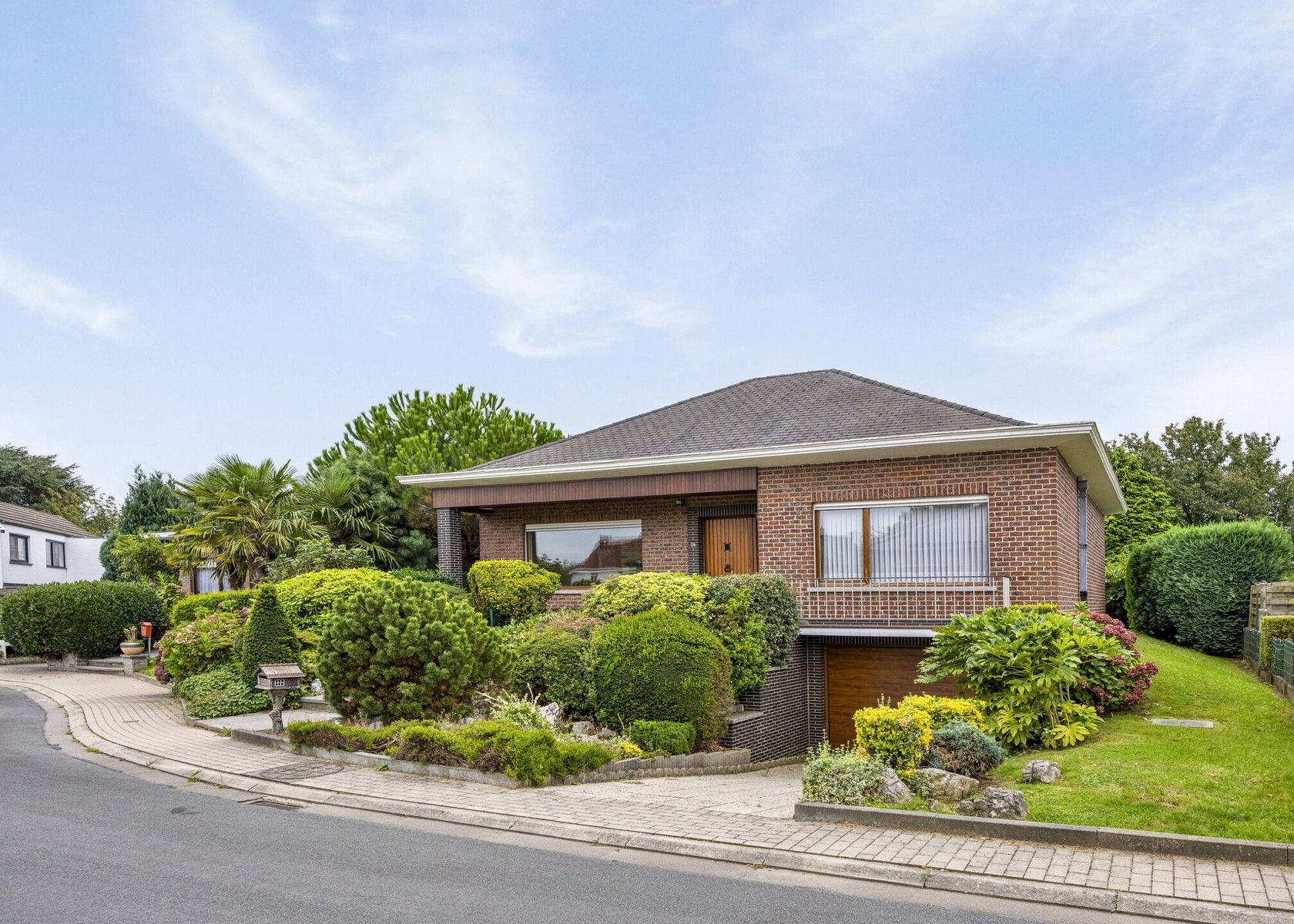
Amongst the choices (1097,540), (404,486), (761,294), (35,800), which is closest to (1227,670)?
(1097,540)

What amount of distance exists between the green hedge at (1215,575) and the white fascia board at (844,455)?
1.98 m

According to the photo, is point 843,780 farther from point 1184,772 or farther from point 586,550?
point 586,550

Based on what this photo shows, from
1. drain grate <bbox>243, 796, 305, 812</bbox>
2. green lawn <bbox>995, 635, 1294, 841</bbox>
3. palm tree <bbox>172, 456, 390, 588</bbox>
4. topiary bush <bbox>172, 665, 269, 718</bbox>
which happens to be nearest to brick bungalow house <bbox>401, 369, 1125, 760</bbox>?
green lawn <bbox>995, 635, 1294, 841</bbox>

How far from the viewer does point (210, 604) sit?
1983 centimetres

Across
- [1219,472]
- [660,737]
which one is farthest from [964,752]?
[1219,472]

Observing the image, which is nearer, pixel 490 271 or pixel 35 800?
pixel 35 800

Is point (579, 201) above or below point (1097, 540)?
above

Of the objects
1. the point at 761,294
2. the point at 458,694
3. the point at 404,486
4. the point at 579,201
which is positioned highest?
the point at 579,201

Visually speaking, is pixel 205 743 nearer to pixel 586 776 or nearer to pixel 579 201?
pixel 586 776

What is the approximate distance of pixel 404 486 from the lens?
997 inches

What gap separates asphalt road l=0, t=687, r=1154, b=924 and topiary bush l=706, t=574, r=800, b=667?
7.27 m

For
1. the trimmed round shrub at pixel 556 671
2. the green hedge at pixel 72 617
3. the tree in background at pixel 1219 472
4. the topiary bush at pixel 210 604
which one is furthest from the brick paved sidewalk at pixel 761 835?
the tree in background at pixel 1219 472

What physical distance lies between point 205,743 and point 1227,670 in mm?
16437

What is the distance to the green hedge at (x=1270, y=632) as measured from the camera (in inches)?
565
